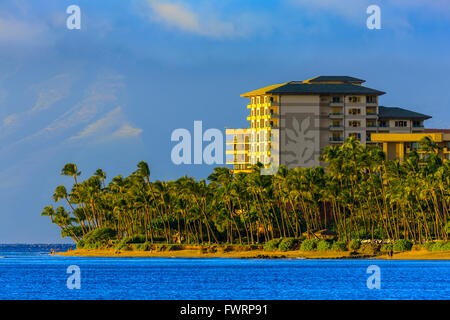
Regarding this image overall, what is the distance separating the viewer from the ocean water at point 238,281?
277 ft

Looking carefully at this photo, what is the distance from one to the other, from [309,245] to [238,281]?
44736 mm

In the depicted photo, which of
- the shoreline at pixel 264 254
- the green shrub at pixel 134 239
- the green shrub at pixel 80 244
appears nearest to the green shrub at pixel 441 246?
the shoreline at pixel 264 254

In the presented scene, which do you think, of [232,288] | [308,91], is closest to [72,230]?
[308,91]

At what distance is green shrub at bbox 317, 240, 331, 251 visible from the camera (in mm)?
142250

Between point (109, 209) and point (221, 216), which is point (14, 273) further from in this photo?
point (109, 209)

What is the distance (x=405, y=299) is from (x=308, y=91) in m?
122

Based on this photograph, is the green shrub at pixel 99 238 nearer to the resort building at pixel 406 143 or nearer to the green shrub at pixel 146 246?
the green shrub at pixel 146 246

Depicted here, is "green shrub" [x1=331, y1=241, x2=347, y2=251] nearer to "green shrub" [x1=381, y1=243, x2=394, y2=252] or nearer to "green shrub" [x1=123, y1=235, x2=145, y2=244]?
"green shrub" [x1=381, y1=243, x2=394, y2=252]

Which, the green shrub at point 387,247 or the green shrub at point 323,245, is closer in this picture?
the green shrub at point 387,247

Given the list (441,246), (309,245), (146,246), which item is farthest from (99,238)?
(441,246)

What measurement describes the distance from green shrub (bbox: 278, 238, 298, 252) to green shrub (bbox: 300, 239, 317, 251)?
345 cm

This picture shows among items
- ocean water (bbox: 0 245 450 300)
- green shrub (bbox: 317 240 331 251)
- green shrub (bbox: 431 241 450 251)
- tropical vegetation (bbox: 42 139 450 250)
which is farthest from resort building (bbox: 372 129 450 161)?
ocean water (bbox: 0 245 450 300)

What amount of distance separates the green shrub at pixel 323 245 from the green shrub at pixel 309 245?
842mm

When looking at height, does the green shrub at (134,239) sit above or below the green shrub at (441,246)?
below
